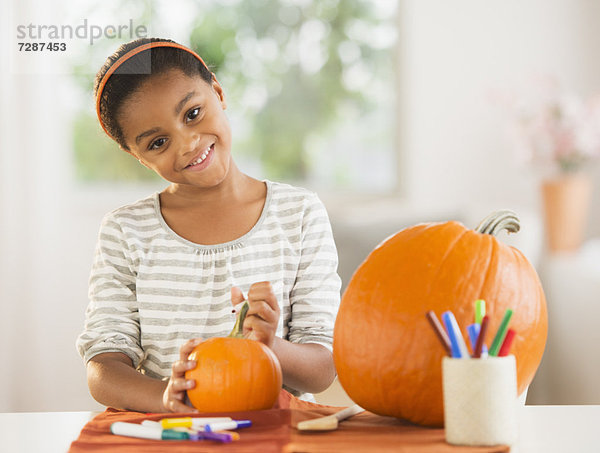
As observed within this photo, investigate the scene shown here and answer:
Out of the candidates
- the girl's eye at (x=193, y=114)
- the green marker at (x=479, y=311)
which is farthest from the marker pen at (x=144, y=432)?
the girl's eye at (x=193, y=114)

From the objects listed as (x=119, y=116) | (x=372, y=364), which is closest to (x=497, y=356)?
(x=372, y=364)

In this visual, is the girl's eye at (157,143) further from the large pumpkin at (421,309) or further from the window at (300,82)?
the window at (300,82)

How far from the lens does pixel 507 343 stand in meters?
0.63

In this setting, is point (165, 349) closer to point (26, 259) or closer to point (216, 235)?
point (216, 235)

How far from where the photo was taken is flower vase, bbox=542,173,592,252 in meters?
2.82

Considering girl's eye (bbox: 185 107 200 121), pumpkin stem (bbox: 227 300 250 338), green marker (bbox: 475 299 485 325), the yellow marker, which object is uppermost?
girl's eye (bbox: 185 107 200 121)

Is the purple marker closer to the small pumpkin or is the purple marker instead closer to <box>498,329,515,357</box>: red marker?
the small pumpkin

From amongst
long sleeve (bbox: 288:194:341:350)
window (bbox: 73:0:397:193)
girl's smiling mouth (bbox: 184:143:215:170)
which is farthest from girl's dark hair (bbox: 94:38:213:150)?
window (bbox: 73:0:397:193)

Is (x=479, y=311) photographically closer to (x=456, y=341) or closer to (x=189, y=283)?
(x=456, y=341)

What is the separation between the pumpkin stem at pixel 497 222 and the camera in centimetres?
78

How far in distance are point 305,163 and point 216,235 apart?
2163mm

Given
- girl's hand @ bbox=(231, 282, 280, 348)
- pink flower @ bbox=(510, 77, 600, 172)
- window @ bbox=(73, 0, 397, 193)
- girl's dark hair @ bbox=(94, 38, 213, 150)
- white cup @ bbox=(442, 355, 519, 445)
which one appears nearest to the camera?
white cup @ bbox=(442, 355, 519, 445)

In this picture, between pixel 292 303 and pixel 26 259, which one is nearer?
pixel 292 303

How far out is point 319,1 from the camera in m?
3.23
